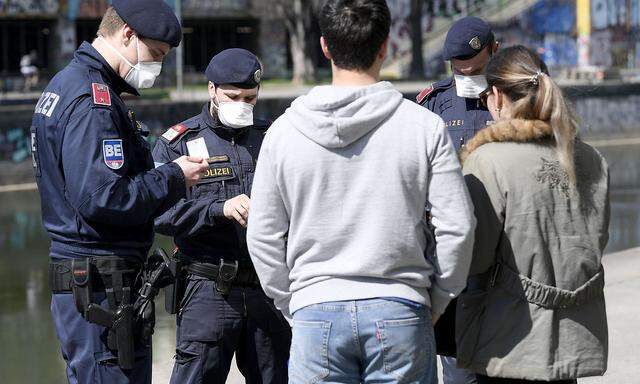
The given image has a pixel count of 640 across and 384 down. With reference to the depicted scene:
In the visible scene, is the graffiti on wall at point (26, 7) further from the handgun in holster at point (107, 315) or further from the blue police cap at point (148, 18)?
the handgun in holster at point (107, 315)

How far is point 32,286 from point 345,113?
283 inches

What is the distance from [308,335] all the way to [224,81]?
1.87 meters

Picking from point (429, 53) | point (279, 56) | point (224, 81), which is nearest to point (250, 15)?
point (279, 56)

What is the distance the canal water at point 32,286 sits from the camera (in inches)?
267

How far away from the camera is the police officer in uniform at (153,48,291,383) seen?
4.39 meters

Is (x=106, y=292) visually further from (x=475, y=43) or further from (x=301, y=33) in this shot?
(x=301, y=33)

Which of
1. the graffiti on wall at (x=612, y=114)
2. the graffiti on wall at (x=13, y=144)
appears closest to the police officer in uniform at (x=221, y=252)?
the graffiti on wall at (x=13, y=144)

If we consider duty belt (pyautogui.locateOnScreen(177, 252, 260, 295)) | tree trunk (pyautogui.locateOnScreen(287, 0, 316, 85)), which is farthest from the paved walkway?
tree trunk (pyautogui.locateOnScreen(287, 0, 316, 85))

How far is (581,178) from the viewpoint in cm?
332

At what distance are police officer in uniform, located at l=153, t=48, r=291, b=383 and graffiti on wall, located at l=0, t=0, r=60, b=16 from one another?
129 ft

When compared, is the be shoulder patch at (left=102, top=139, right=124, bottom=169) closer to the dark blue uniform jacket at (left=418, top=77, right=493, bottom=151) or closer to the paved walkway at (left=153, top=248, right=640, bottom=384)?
the dark blue uniform jacket at (left=418, top=77, right=493, bottom=151)

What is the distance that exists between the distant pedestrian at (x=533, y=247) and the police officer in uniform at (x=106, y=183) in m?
1.14

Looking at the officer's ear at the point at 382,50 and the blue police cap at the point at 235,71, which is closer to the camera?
the officer's ear at the point at 382,50

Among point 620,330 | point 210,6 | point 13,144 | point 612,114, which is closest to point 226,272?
point 620,330
